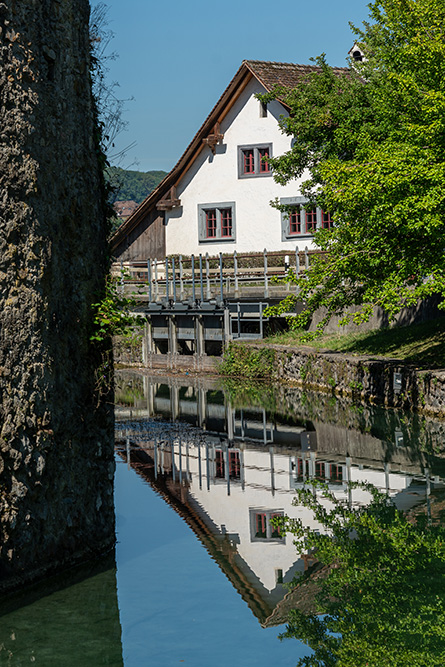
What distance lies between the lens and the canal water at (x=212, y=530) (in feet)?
25.3

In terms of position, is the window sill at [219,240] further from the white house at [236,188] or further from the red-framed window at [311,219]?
the red-framed window at [311,219]

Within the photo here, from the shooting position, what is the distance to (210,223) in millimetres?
39344

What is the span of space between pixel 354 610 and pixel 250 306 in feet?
74.7

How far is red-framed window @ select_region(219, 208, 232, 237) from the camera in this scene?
38.6 meters

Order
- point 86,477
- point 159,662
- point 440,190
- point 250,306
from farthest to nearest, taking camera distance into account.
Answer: point 250,306 → point 440,190 → point 86,477 → point 159,662

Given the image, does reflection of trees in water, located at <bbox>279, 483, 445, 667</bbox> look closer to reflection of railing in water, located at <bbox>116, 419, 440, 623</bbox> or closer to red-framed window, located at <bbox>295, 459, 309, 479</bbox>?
reflection of railing in water, located at <bbox>116, 419, 440, 623</bbox>

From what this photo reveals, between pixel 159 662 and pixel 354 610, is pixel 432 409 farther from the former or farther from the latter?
pixel 159 662

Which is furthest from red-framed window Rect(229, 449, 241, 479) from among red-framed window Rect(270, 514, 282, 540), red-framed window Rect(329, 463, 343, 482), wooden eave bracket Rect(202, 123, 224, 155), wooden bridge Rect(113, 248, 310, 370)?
wooden eave bracket Rect(202, 123, 224, 155)

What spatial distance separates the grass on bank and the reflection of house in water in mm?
3531

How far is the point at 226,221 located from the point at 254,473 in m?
24.8

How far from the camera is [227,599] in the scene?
8828mm

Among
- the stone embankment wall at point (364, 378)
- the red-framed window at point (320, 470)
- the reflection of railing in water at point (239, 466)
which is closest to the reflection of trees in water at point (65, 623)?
the reflection of railing in water at point (239, 466)

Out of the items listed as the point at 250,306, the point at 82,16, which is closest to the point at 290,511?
the point at 82,16

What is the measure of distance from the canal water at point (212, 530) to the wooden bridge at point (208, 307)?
7.93 metres
